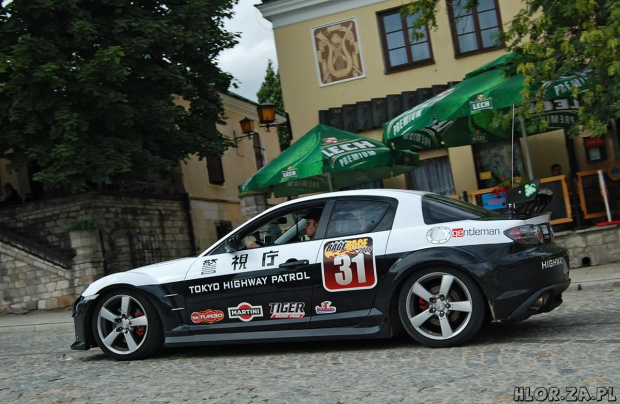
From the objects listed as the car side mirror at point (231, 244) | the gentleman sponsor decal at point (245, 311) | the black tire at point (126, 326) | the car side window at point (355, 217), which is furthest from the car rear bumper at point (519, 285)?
the black tire at point (126, 326)

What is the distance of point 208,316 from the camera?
7.37 m

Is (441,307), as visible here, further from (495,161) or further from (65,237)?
(65,237)

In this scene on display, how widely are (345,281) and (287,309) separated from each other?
64cm

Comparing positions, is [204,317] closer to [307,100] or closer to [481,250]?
[481,250]

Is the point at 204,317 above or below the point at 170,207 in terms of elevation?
below

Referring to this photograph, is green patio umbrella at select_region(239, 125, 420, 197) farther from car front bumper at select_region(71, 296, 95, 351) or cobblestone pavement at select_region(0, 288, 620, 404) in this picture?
car front bumper at select_region(71, 296, 95, 351)

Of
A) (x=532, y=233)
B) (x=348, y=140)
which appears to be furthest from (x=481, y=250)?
(x=348, y=140)

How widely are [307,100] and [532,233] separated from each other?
13.6m

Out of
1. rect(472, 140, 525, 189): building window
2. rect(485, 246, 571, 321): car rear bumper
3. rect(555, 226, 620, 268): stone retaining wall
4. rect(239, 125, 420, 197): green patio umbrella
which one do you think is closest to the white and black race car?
rect(485, 246, 571, 321): car rear bumper

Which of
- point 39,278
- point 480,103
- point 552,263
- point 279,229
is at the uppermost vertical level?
point 480,103

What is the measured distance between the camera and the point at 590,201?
13.8 meters

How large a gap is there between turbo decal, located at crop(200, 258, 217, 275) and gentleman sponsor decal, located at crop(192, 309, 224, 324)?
371mm

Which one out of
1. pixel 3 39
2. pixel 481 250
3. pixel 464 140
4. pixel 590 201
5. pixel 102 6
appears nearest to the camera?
pixel 481 250

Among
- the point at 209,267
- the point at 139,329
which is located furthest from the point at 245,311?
the point at 139,329
